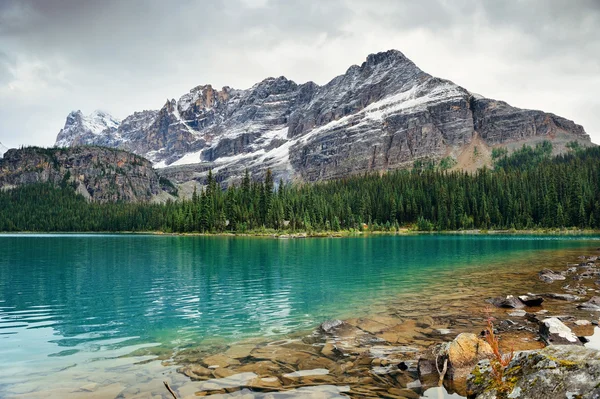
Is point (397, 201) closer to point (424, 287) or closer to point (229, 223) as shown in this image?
point (229, 223)

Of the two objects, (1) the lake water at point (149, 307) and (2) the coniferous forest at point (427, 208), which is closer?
(1) the lake water at point (149, 307)

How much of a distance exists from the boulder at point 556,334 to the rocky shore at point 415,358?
34 millimetres

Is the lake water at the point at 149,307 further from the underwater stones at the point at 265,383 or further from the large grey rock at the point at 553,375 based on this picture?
the large grey rock at the point at 553,375

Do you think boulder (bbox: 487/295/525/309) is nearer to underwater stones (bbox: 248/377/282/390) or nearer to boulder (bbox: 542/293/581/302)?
boulder (bbox: 542/293/581/302)

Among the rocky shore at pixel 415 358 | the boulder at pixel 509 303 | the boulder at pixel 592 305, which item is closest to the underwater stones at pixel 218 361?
the rocky shore at pixel 415 358

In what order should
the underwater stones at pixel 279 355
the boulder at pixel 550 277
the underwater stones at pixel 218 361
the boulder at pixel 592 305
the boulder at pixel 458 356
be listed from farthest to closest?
the boulder at pixel 550 277, the boulder at pixel 592 305, the underwater stones at pixel 279 355, the underwater stones at pixel 218 361, the boulder at pixel 458 356

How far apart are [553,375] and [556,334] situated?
9.26 metres

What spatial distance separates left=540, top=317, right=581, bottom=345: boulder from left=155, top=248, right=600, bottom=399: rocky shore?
0.11 feet

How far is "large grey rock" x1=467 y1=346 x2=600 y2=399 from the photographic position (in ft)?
21.6

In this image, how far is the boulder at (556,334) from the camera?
14.3 meters

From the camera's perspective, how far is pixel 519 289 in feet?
95.9

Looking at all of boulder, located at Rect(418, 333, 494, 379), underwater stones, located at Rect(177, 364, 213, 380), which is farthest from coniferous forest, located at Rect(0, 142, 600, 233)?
boulder, located at Rect(418, 333, 494, 379)

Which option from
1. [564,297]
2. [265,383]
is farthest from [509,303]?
[265,383]

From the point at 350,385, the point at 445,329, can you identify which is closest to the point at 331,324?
the point at 445,329
